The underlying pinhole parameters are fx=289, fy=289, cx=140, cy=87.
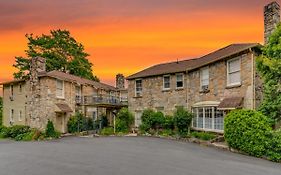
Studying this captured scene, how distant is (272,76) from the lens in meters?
18.1

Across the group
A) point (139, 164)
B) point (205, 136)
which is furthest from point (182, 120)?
point (139, 164)

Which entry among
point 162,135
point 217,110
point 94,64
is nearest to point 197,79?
point 217,110

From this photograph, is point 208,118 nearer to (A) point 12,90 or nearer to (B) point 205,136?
(B) point 205,136

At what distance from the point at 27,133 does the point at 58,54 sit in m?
24.2

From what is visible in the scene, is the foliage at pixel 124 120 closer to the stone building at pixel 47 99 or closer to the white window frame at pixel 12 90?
the stone building at pixel 47 99

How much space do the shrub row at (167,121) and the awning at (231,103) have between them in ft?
16.6

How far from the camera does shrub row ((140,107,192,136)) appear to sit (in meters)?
26.2

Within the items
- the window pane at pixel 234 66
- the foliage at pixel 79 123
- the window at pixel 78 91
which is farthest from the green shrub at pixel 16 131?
the window pane at pixel 234 66

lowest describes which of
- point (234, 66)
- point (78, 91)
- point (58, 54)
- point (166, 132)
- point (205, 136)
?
point (166, 132)

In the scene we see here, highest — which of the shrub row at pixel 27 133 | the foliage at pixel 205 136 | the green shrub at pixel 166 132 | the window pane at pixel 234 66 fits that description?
the window pane at pixel 234 66

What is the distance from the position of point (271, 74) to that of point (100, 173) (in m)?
12.7

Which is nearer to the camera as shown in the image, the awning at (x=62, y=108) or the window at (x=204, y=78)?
the window at (x=204, y=78)

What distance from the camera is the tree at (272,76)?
17656 millimetres

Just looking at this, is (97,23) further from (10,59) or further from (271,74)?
(10,59)
